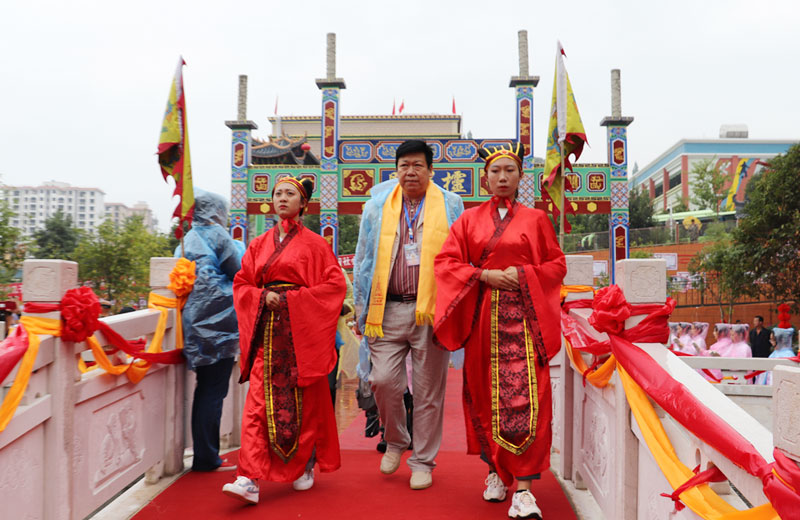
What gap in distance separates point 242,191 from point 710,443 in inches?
391

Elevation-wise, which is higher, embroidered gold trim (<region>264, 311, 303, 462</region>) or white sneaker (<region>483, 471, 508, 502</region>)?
embroidered gold trim (<region>264, 311, 303, 462</region>)

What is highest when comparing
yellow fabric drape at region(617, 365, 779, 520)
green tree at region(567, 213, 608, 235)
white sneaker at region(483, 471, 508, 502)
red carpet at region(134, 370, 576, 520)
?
green tree at region(567, 213, 608, 235)

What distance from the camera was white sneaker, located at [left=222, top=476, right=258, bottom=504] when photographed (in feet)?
8.42

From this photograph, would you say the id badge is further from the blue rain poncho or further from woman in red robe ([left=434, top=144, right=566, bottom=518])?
the blue rain poncho

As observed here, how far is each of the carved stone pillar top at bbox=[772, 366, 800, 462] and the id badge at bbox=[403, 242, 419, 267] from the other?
6.49ft

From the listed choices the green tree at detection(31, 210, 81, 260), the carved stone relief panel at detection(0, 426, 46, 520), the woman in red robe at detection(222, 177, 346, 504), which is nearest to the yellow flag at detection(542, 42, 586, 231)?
the woman in red robe at detection(222, 177, 346, 504)

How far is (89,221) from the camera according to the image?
54781 millimetres

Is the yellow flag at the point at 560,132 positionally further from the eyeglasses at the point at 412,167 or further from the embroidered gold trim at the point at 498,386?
the embroidered gold trim at the point at 498,386

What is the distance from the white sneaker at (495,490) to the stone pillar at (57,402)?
1737mm

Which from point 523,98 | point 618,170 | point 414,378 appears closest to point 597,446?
point 414,378

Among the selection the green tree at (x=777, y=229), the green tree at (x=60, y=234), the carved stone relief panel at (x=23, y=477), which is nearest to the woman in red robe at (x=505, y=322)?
the carved stone relief panel at (x=23, y=477)

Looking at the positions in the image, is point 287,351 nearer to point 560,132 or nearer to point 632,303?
point 632,303

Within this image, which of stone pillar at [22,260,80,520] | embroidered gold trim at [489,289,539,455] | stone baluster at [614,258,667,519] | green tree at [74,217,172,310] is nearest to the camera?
stone baluster at [614,258,667,519]

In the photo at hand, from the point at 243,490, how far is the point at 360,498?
0.54 metres
